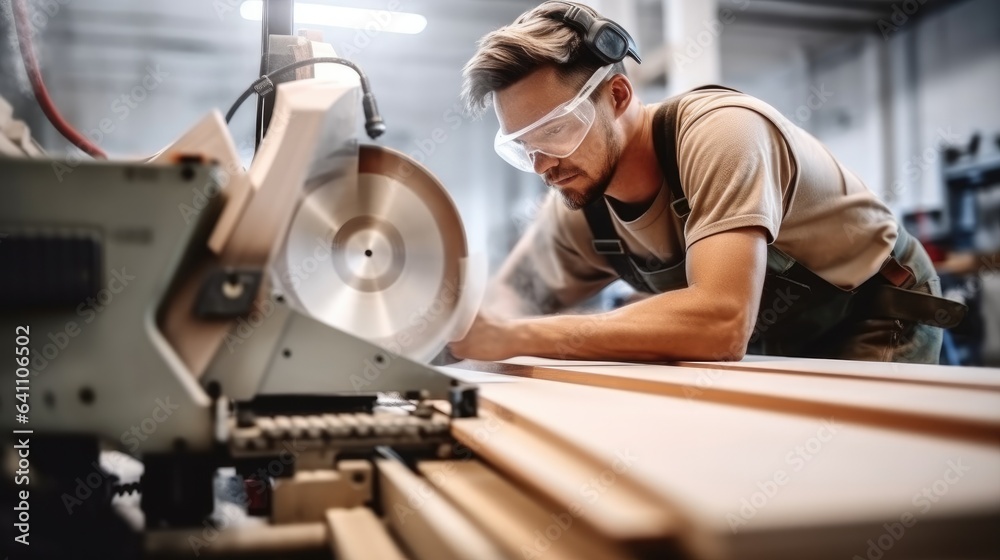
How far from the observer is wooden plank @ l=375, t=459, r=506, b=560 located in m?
0.54

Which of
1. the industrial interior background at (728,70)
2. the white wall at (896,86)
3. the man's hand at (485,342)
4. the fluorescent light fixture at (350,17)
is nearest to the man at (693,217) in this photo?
the man's hand at (485,342)

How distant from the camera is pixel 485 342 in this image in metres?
1.47

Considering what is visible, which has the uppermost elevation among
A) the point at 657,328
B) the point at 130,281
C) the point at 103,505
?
the point at 130,281

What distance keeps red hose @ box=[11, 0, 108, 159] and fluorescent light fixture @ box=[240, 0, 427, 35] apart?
3069 mm

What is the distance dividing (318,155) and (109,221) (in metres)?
0.27

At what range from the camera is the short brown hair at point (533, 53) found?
69.5 inches

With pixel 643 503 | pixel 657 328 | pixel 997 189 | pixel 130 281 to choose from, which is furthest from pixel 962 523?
pixel 997 189

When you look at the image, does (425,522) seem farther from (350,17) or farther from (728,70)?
(728,70)

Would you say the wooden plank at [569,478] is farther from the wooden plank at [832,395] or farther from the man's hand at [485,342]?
the man's hand at [485,342]

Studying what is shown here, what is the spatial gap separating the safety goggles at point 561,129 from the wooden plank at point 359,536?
106 centimetres

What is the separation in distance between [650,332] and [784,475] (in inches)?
38.4

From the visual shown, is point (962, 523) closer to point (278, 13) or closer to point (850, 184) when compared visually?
point (278, 13)

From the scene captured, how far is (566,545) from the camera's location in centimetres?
54

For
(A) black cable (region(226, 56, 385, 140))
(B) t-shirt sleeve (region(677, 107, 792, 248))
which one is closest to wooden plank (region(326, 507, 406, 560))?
(A) black cable (region(226, 56, 385, 140))
